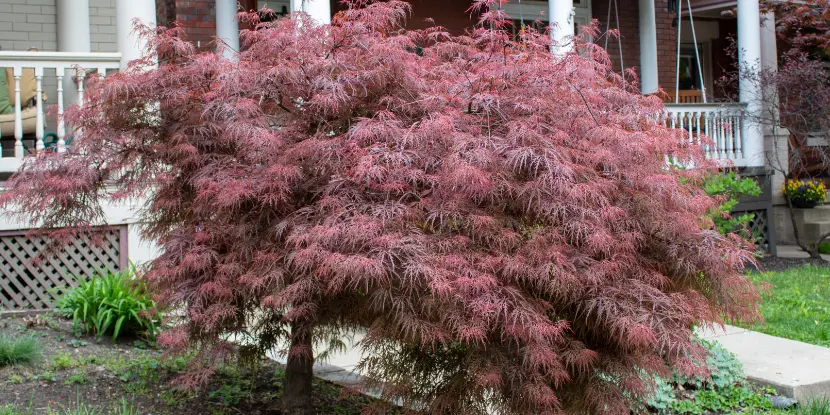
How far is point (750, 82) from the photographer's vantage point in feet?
37.0

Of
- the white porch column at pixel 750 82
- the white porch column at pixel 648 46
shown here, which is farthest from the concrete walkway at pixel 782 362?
the white porch column at pixel 648 46

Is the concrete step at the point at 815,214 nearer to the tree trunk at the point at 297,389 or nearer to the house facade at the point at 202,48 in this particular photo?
the house facade at the point at 202,48

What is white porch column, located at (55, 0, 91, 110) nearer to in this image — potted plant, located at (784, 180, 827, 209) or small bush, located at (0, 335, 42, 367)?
small bush, located at (0, 335, 42, 367)

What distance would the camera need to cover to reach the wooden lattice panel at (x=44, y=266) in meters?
6.77

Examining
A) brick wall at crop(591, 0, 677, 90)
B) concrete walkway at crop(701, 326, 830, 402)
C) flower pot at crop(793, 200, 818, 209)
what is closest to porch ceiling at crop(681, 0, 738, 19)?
brick wall at crop(591, 0, 677, 90)

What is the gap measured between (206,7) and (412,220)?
7.70 m

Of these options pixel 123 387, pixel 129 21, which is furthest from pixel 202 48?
pixel 123 387

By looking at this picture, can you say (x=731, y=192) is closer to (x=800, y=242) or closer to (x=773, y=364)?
(x=800, y=242)

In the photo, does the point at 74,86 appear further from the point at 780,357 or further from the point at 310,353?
the point at 780,357

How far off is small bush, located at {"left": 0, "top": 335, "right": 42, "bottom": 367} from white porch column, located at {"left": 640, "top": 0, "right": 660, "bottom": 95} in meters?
10.0

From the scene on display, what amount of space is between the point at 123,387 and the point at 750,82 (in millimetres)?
9591

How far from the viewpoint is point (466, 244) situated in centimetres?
340

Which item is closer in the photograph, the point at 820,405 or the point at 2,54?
the point at 820,405

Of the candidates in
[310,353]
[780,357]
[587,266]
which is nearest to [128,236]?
[310,353]
